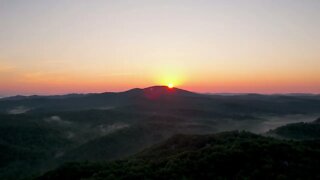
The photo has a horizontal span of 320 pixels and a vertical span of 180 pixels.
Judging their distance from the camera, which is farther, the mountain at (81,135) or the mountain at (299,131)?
the mountain at (81,135)

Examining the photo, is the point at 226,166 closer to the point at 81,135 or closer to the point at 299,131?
the point at 299,131

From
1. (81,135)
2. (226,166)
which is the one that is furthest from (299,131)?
(81,135)

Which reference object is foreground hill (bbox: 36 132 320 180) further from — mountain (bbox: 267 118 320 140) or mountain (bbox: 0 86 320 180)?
mountain (bbox: 267 118 320 140)

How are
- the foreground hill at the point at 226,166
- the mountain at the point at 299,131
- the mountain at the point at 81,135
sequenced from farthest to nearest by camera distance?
the mountain at the point at 81,135 < the mountain at the point at 299,131 < the foreground hill at the point at 226,166

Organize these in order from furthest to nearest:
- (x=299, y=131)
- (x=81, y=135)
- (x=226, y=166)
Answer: (x=81, y=135)
(x=299, y=131)
(x=226, y=166)

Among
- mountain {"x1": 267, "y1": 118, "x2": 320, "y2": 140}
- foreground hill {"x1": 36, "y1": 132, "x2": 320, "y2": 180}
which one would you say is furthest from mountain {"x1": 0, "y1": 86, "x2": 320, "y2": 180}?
mountain {"x1": 267, "y1": 118, "x2": 320, "y2": 140}

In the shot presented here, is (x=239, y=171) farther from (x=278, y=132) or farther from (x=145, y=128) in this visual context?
(x=145, y=128)

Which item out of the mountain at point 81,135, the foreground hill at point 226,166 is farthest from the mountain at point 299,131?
the foreground hill at point 226,166

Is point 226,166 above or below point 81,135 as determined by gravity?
above

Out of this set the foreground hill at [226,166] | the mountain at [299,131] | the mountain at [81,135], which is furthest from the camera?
the mountain at [81,135]

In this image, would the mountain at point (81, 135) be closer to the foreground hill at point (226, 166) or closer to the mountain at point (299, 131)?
the foreground hill at point (226, 166)

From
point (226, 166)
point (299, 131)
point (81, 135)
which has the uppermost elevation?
point (226, 166)
